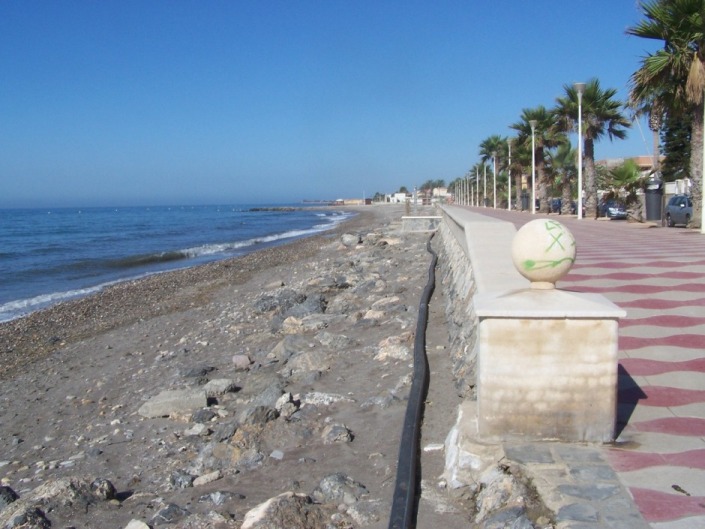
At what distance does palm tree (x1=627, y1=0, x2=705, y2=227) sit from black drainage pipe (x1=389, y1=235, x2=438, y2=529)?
14.7 meters

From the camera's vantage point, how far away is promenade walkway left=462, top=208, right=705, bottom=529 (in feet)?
11.2

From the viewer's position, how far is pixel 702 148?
19.6m

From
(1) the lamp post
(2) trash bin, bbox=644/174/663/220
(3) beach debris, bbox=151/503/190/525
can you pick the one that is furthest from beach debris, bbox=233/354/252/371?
(1) the lamp post

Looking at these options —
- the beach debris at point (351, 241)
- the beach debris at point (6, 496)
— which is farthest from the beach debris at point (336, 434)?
the beach debris at point (351, 241)

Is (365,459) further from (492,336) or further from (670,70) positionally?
(670,70)

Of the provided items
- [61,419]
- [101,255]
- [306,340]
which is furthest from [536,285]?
[101,255]

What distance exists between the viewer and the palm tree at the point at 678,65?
17.8m

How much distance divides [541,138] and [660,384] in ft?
149

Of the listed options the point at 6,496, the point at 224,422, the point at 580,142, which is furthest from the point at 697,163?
the point at 6,496

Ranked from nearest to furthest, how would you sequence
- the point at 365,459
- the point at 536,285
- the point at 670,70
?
the point at 536,285, the point at 365,459, the point at 670,70

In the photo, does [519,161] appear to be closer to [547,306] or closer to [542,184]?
[542,184]

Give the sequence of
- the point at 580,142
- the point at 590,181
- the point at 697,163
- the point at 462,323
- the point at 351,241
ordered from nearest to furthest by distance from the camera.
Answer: the point at 462,323 < the point at 697,163 < the point at 351,241 < the point at 580,142 < the point at 590,181

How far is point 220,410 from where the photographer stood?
23.0 feet

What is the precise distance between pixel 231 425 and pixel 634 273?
18.6ft
